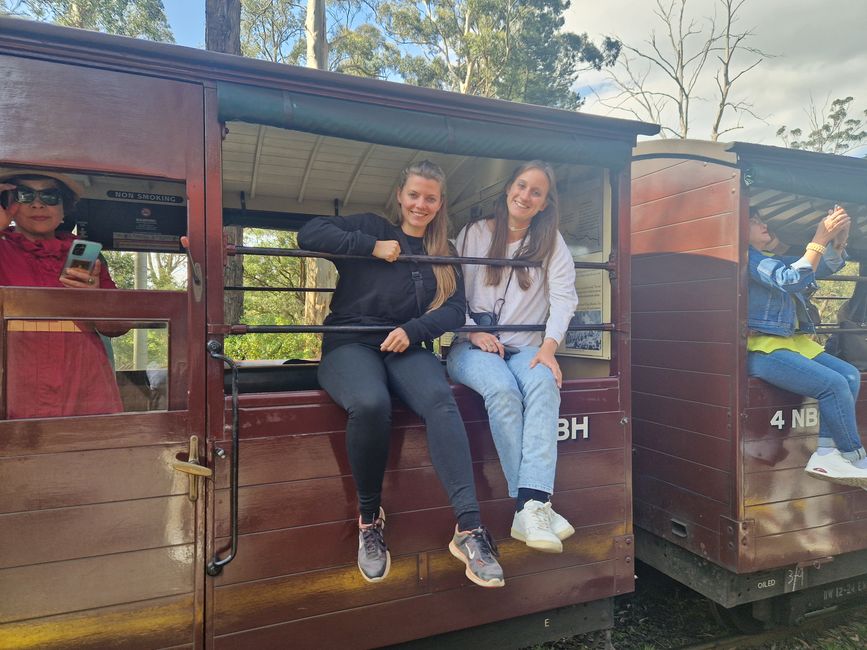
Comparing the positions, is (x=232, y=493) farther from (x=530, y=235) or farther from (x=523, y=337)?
(x=530, y=235)

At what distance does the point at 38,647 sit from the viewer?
66.3 inches

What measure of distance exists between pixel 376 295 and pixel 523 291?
2.38 feet

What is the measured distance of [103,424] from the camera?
1762 mm

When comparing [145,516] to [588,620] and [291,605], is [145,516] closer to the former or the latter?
[291,605]

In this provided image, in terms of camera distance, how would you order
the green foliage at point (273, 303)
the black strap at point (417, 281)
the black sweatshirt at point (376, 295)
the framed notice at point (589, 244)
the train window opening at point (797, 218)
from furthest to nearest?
the green foliage at point (273, 303), the train window opening at point (797, 218), the framed notice at point (589, 244), the black strap at point (417, 281), the black sweatshirt at point (376, 295)

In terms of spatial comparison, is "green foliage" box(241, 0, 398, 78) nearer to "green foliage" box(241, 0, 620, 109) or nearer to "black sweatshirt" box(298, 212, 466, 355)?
"green foliage" box(241, 0, 620, 109)

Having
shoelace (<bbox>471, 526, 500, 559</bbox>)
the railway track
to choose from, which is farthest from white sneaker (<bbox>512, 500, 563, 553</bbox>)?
the railway track

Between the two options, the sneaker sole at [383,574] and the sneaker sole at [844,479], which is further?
the sneaker sole at [844,479]

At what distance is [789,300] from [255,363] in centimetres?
320

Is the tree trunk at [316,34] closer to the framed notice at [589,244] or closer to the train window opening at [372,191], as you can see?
the train window opening at [372,191]

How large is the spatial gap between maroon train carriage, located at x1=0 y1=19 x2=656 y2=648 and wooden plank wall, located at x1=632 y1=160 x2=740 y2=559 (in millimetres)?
557

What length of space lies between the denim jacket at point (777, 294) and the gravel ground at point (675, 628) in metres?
1.80

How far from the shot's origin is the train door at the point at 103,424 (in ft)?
5.48

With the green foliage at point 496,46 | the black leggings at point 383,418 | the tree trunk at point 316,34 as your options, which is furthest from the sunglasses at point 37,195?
the green foliage at point 496,46
